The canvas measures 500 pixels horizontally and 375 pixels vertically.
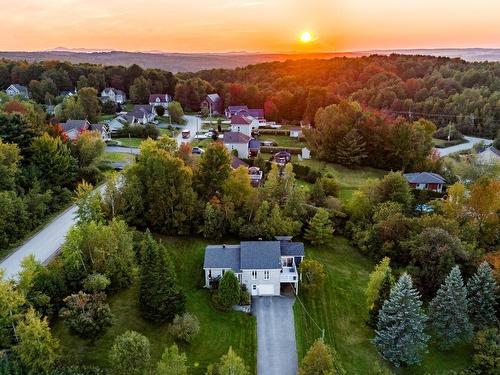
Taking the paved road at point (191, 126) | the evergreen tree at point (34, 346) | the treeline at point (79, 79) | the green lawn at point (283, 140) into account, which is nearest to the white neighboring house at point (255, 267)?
the evergreen tree at point (34, 346)

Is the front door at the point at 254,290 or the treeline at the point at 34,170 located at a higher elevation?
the treeline at the point at 34,170

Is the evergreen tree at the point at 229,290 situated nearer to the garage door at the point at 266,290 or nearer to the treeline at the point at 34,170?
the garage door at the point at 266,290

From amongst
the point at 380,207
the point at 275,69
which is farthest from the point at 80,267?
the point at 275,69

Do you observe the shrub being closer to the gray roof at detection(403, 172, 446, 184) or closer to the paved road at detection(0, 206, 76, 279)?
the paved road at detection(0, 206, 76, 279)

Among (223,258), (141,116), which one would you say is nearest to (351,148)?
(223,258)

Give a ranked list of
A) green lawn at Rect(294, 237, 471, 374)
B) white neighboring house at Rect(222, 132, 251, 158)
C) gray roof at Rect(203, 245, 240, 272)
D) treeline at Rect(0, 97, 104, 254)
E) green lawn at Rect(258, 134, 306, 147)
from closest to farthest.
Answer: green lawn at Rect(294, 237, 471, 374), gray roof at Rect(203, 245, 240, 272), treeline at Rect(0, 97, 104, 254), white neighboring house at Rect(222, 132, 251, 158), green lawn at Rect(258, 134, 306, 147)

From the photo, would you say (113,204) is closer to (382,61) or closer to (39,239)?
(39,239)

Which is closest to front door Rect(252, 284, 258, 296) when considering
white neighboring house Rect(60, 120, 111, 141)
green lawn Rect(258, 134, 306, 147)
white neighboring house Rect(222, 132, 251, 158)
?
white neighboring house Rect(222, 132, 251, 158)
